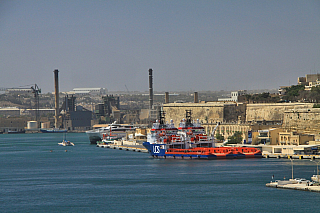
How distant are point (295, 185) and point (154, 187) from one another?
23.0 feet

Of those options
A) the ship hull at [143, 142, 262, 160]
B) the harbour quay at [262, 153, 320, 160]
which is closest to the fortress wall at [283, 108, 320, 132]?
the harbour quay at [262, 153, 320, 160]

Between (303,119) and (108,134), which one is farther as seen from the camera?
(108,134)

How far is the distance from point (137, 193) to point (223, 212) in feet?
19.6

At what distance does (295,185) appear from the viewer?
31109 millimetres

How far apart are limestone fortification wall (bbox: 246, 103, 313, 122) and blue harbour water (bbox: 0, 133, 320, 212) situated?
21.2 meters

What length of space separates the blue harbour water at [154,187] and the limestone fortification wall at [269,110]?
21172mm

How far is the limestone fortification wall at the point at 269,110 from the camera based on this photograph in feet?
215

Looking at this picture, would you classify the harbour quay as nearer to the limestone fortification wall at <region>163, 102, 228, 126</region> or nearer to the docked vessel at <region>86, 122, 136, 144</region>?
the limestone fortification wall at <region>163, 102, 228, 126</region>

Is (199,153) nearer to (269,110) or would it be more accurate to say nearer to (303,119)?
(303,119)

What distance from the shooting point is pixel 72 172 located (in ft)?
136

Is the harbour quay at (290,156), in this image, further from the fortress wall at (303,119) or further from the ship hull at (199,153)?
the fortress wall at (303,119)

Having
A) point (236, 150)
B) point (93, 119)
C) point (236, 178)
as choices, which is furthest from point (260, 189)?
point (93, 119)

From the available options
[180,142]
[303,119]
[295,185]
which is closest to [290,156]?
[180,142]

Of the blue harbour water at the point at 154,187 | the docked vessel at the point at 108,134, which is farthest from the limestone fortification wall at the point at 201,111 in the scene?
the blue harbour water at the point at 154,187
